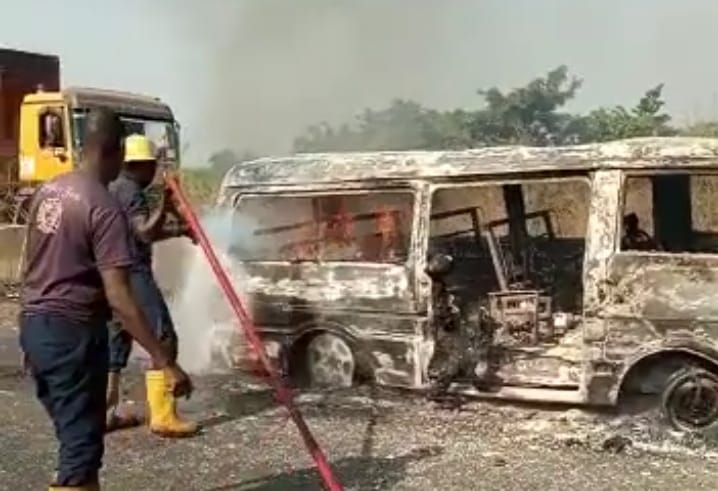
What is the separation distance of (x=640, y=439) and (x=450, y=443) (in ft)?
3.59

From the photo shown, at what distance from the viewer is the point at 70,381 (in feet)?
14.7

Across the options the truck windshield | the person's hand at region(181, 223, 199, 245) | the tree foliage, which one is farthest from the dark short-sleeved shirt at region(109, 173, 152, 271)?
the tree foliage

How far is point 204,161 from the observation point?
23422 millimetres

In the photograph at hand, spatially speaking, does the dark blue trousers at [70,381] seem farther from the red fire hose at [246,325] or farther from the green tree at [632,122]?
the green tree at [632,122]

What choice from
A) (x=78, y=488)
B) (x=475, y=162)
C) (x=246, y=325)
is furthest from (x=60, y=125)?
(x=78, y=488)

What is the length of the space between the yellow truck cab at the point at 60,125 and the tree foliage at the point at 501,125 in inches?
302

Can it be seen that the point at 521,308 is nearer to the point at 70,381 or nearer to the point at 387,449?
the point at 387,449

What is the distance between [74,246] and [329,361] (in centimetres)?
385

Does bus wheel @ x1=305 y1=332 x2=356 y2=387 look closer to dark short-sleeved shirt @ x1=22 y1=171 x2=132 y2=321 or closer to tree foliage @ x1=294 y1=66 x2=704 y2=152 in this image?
A: dark short-sleeved shirt @ x1=22 y1=171 x2=132 y2=321

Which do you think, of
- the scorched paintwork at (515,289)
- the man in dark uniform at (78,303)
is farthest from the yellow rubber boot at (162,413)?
the man in dark uniform at (78,303)

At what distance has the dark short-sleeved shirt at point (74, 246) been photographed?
4301 millimetres

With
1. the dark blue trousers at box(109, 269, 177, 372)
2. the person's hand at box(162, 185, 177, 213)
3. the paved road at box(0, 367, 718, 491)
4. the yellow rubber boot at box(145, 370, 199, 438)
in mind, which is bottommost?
the paved road at box(0, 367, 718, 491)

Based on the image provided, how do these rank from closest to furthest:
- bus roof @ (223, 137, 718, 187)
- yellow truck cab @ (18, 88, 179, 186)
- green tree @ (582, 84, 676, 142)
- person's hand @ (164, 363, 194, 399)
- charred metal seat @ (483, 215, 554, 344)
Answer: person's hand @ (164, 363, 194, 399) → bus roof @ (223, 137, 718, 187) → charred metal seat @ (483, 215, 554, 344) → yellow truck cab @ (18, 88, 179, 186) → green tree @ (582, 84, 676, 142)

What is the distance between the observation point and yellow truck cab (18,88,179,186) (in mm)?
14703
